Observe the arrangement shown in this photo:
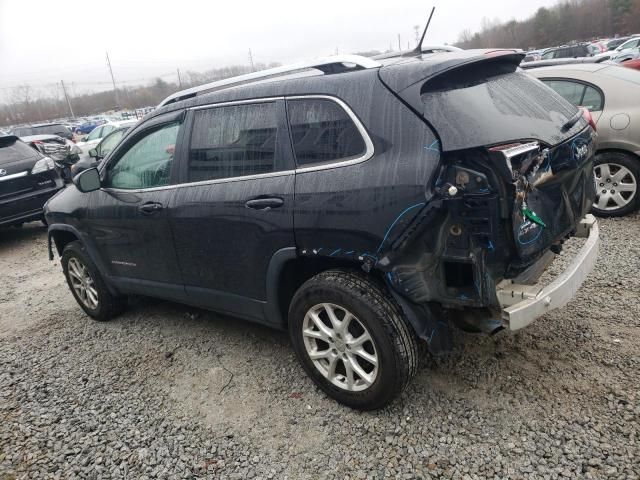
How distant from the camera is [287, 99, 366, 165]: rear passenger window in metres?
2.57

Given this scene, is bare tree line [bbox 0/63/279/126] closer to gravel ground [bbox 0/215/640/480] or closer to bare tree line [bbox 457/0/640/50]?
bare tree line [bbox 457/0/640/50]

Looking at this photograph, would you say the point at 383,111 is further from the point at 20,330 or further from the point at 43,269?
the point at 43,269

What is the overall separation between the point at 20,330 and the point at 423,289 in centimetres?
397

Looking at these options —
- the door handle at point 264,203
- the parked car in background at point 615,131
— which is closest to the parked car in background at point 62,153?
the door handle at point 264,203

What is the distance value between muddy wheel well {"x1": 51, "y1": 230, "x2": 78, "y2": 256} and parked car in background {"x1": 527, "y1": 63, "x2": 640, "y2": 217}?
17.8ft

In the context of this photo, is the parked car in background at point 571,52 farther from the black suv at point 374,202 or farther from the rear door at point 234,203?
the rear door at point 234,203

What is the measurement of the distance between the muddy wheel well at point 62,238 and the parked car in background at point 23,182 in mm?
3127

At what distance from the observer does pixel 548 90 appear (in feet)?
9.77

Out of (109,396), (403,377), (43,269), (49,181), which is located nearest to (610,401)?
(403,377)

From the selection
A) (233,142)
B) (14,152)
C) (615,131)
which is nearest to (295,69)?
(233,142)

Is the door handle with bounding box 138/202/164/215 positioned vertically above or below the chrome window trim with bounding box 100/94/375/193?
below

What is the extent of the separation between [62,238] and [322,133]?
10.6 ft

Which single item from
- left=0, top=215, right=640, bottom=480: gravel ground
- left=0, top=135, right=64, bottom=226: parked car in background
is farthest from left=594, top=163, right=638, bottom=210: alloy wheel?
left=0, top=135, right=64, bottom=226: parked car in background

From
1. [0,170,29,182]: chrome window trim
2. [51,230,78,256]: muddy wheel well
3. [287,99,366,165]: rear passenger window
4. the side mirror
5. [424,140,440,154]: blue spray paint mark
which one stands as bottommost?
[51,230,78,256]: muddy wheel well
